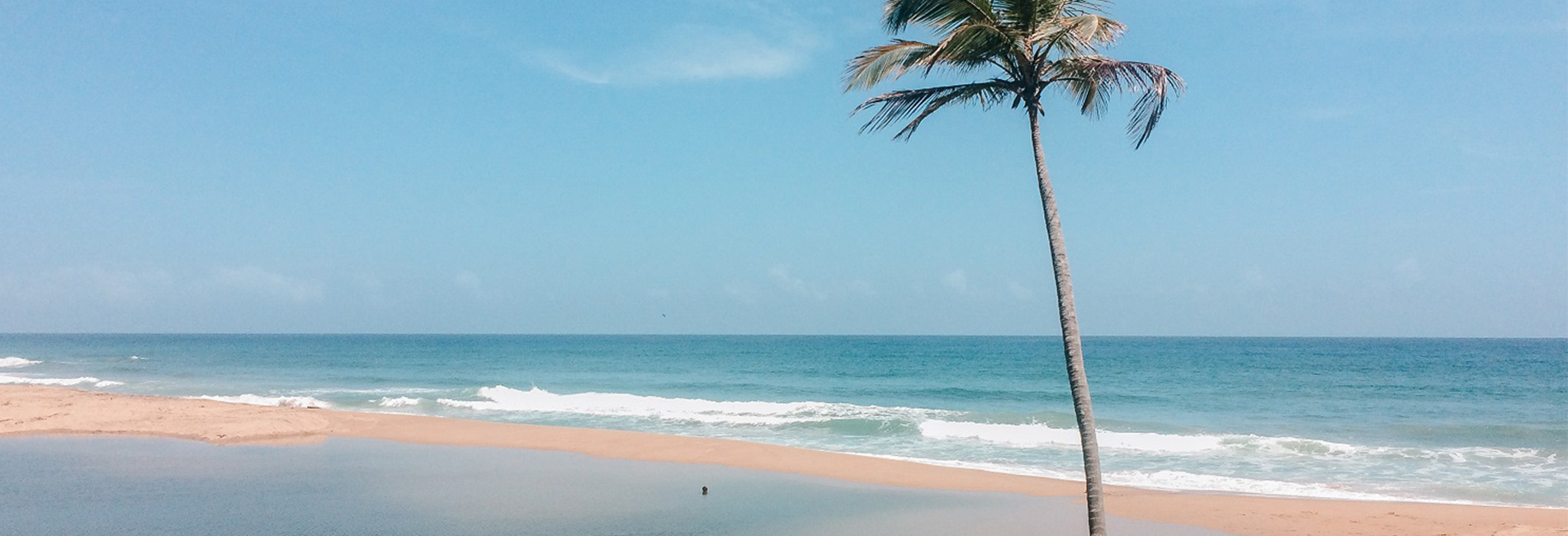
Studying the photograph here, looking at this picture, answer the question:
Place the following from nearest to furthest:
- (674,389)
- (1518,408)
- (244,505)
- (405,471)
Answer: (244,505) → (405,471) → (1518,408) → (674,389)

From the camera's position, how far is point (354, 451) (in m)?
16.5

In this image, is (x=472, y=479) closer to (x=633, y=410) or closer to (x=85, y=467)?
(x=85, y=467)

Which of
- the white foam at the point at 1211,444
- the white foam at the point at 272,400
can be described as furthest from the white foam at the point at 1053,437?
the white foam at the point at 272,400

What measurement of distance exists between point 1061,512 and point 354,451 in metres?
12.3

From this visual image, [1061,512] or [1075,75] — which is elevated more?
[1075,75]

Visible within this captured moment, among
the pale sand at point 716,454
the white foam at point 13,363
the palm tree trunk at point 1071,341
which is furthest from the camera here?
the white foam at point 13,363

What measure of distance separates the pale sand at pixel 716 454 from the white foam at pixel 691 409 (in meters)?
5.39

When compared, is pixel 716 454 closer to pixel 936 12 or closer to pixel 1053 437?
pixel 1053 437

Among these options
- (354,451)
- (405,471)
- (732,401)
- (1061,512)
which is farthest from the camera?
(732,401)

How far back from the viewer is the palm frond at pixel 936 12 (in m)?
7.13

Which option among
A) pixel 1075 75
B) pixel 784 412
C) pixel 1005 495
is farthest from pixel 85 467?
pixel 784 412

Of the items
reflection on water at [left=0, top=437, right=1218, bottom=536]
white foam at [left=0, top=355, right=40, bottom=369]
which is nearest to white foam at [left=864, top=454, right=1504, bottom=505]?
reflection on water at [left=0, top=437, right=1218, bottom=536]

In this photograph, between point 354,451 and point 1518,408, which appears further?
point 1518,408

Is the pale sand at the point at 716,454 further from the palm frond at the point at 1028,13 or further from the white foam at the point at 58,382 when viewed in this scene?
the white foam at the point at 58,382
